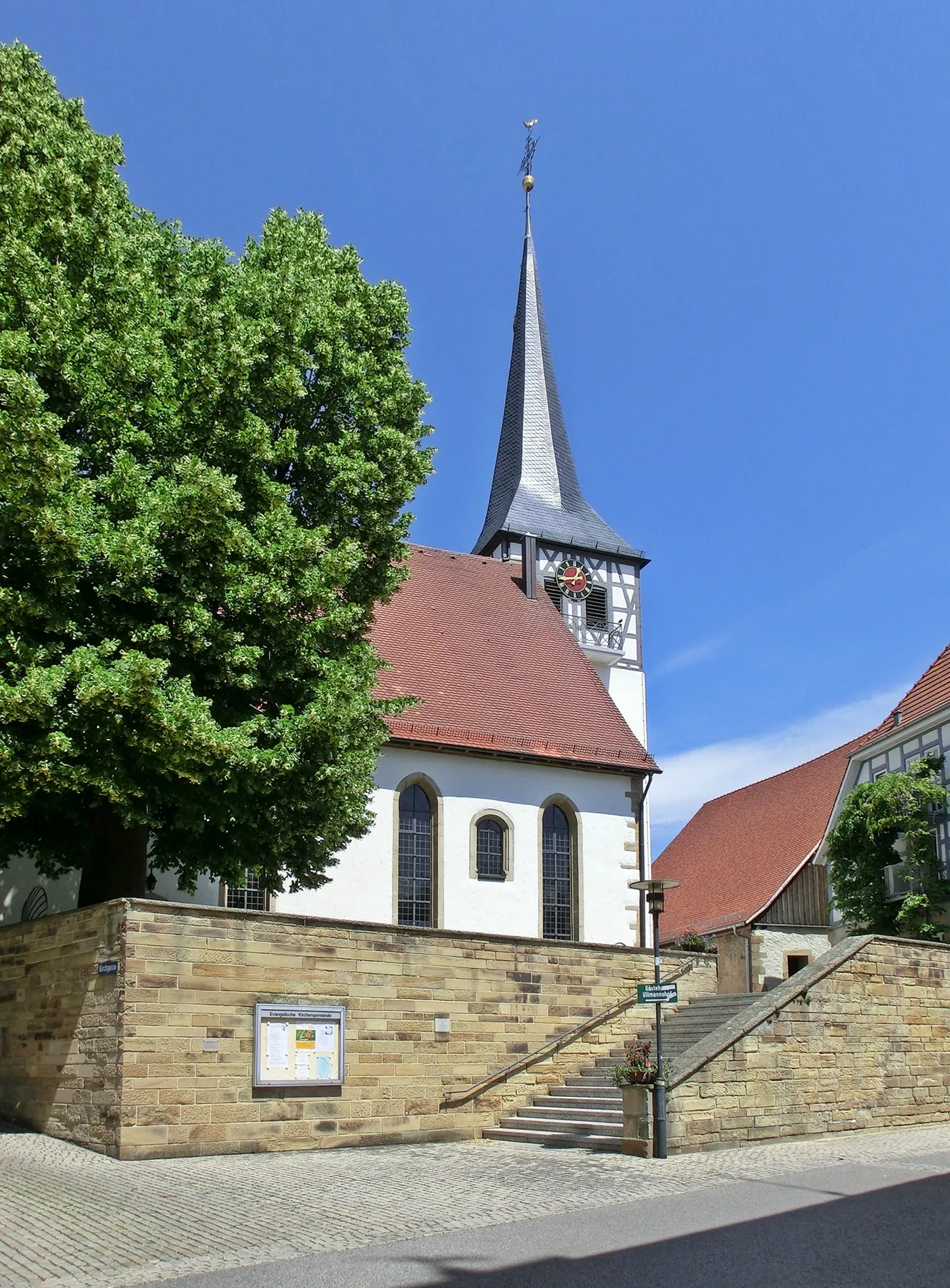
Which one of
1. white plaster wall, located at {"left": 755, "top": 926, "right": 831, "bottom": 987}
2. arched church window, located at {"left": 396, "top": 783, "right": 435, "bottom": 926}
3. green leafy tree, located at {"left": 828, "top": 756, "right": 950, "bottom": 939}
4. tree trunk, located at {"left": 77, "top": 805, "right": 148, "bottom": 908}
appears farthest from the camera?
white plaster wall, located at {"left": 755, "top": 926, "right": 831, "bottom": 987}

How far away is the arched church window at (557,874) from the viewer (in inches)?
913

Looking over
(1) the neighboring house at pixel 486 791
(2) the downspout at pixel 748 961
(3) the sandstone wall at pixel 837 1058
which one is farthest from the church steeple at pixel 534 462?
(3) the sandstone wall at pixel 837 1058

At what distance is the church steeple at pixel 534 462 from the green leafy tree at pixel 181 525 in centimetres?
2054

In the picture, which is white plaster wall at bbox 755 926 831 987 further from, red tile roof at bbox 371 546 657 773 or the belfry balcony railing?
the belfry balcony railing

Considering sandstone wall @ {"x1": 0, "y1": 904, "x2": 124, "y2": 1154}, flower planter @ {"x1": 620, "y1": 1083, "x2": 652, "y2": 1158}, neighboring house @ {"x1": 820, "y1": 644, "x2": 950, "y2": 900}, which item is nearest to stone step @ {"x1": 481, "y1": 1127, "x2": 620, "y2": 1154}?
flower planter @ {"x1": 620, "y1": 1083, "x2": 652, "y2": 1158}

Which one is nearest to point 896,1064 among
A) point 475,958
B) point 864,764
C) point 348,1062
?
point 475,958

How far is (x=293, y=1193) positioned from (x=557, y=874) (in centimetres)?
1350

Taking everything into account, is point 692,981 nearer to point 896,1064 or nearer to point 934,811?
point 896,1064

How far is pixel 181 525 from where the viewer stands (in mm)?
13281

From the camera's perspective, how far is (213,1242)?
834 cm

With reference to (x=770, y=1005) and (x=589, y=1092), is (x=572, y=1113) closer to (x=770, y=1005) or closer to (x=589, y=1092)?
(x=589, y=1092)

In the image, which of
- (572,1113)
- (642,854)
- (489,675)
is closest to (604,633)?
(489,675)

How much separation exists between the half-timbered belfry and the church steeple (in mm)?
39

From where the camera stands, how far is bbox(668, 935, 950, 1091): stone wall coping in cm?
1357
